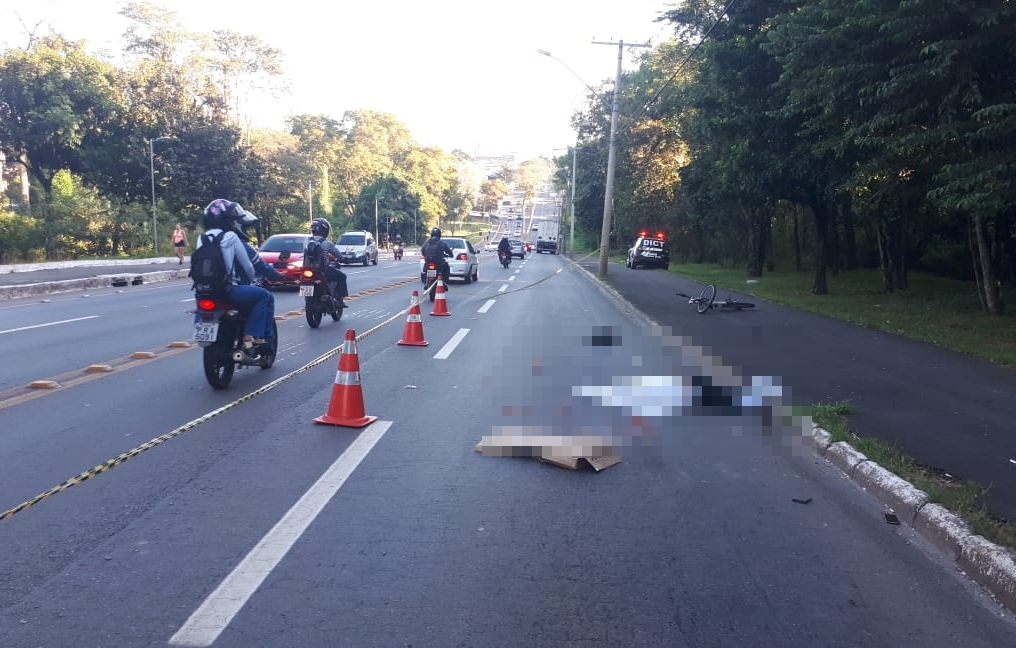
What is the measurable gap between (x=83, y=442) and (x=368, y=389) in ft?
10.4

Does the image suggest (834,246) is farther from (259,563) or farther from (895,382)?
(259,563)

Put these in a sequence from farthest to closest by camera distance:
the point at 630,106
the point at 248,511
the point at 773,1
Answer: the point at 630,106, the point at 773,1, the point at 248,511

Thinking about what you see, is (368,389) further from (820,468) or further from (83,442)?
(820,468)

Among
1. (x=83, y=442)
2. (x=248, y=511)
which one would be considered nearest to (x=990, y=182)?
(x=248, y=511)

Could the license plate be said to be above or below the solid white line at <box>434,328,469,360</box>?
above

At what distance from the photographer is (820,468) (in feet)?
22.9

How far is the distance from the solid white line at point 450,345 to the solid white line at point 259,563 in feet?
17.5

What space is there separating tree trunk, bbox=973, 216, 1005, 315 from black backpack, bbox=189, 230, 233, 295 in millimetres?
15064

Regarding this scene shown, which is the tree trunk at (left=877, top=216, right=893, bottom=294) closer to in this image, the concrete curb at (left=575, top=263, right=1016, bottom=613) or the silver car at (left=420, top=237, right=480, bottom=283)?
the silver car at (left=420, top=237, right=480, bottom=283)

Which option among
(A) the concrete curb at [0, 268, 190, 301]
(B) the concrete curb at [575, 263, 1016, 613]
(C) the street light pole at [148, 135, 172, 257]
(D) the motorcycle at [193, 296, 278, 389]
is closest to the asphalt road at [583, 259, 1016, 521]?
(B) the concrete curb at [575, 263, 1016, 613]

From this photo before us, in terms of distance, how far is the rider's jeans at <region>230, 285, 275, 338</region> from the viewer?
30.2 feet

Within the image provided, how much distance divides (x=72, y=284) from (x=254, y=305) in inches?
693

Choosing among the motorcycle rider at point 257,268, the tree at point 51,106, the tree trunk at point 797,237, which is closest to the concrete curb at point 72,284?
the motorcycle rider at point 257,268

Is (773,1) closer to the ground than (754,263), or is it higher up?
higher up
